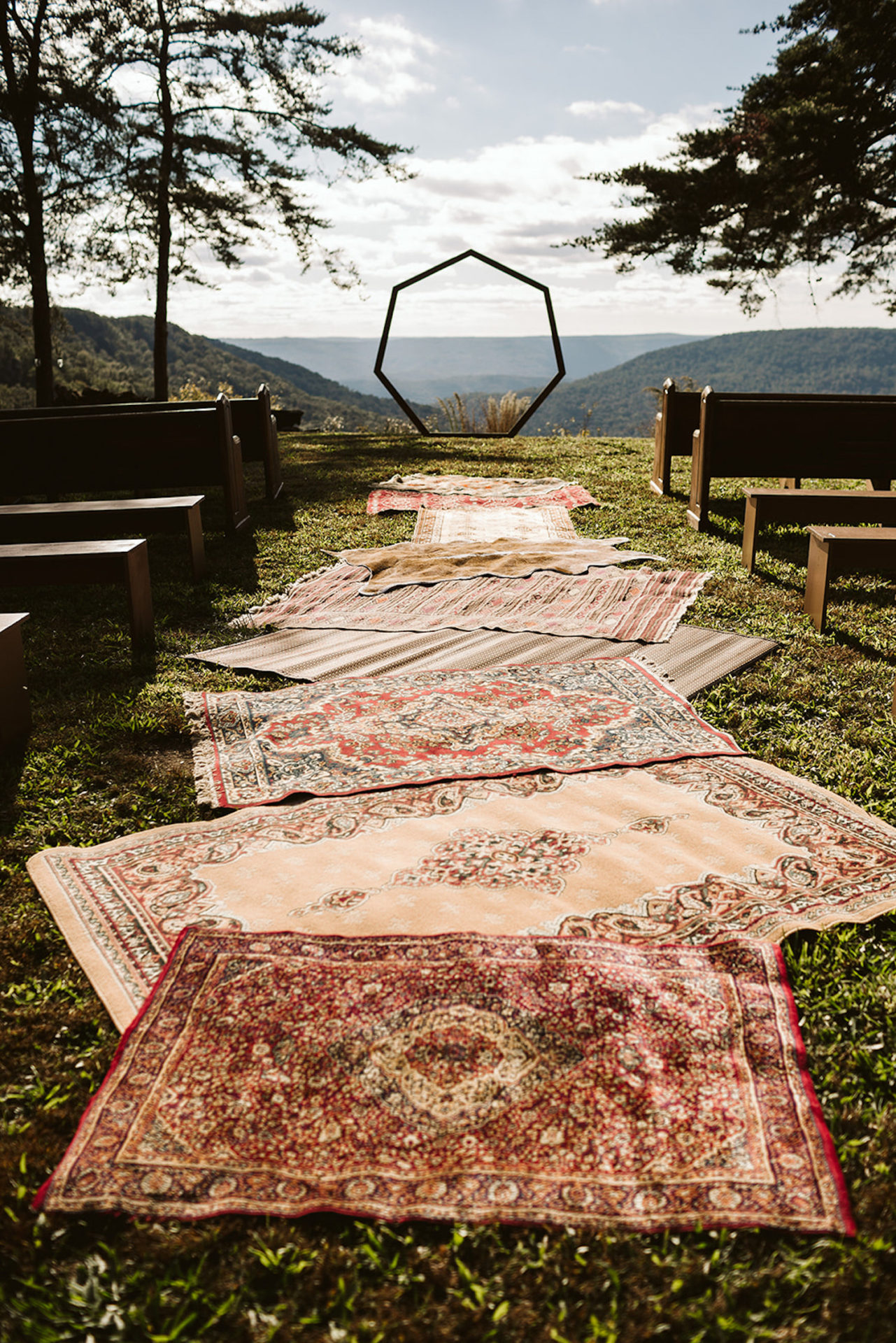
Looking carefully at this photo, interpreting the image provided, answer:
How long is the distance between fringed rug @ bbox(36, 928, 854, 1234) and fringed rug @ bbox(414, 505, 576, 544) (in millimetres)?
4328

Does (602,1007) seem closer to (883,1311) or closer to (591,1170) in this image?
(591,1170)

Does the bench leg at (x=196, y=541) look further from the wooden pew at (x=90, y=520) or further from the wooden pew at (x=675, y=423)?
the wooden pew at (x=675, y=423)

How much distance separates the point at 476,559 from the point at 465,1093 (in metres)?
4.13

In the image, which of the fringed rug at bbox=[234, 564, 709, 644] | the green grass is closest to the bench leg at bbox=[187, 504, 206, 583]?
the fringed rug at bbox=[234, 564, 709, 644]

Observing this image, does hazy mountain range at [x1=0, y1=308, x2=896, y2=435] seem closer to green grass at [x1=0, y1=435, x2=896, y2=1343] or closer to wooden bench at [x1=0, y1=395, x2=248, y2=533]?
wooden bench at [x1=0, y1=395, x2=248, y2=533]

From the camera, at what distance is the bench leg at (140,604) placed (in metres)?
3.71

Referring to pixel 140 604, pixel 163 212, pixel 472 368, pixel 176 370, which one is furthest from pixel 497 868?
pixel 472 368

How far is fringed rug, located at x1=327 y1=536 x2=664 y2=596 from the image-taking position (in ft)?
16.6

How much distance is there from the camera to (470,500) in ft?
23.7

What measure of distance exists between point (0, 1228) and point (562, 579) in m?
4.05

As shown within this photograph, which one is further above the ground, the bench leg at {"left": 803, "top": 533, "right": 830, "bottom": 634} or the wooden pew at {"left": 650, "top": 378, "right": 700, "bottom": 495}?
the wooden pew at {"left": 650, "top": 378, "right": 700, "bottom": 495}

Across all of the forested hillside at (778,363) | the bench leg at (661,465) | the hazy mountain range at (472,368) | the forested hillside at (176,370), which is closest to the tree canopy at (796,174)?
the hazy mountain range at (472,368)

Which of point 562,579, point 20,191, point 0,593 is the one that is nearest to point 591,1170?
point 562,579

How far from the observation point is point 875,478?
A: 5.74 m
